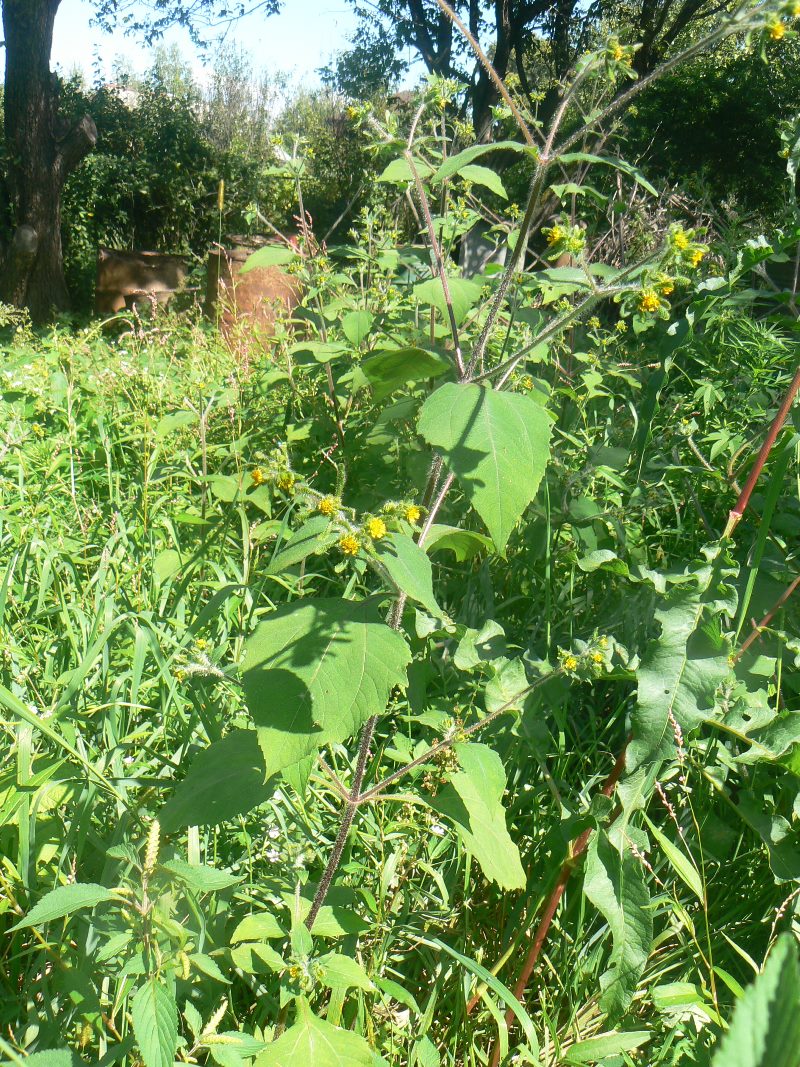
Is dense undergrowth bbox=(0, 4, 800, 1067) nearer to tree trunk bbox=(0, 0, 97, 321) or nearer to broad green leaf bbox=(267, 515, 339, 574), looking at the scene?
broad green leaf bbox=(267, 515, 339, 574)

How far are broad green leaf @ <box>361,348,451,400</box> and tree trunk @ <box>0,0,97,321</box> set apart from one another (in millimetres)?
10999

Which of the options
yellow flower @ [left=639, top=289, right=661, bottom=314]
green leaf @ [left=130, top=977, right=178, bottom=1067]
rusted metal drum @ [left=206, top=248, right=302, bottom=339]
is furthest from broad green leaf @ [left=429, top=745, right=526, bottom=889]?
rusted metal drum @ [left=206, top=248, right=302, bottom=339]

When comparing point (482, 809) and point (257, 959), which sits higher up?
point (482, 809)

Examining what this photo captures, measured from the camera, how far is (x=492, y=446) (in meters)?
1.10

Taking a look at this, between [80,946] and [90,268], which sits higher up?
[90,268]

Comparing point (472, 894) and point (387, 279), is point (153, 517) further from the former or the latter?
point (472, 894)

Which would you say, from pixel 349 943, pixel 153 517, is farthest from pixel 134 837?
pixel 153 517

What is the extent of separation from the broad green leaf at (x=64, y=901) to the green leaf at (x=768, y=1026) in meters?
0.86

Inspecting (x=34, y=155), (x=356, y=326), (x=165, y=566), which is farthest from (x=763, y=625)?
(x=34, y=155)

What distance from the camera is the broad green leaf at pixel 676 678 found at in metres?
1.34

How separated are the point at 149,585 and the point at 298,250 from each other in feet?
4.80

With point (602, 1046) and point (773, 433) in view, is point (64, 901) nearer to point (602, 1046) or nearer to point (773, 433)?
point (602, 1046)

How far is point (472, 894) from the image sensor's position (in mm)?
1658

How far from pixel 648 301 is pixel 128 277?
36.5 feet
